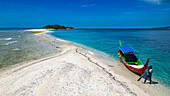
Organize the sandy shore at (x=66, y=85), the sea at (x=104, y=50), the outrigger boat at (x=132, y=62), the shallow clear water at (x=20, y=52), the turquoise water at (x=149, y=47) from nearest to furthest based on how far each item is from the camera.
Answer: the sandy shore at (x=66, y=85), the outrigger boat at (x=132, y=62), the turquoise water at (x=149, y=47), the sea at (x=104, y=50), the shallow clear water at (x=20, y=52)

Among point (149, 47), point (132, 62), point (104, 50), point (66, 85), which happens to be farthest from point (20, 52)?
point (149, 47)

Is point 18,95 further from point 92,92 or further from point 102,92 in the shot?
point 102,92

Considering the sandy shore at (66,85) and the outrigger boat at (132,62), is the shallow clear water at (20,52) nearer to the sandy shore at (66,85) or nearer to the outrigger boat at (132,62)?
the sandy shore at (66,85)

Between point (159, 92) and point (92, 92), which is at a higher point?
point (92, 92)

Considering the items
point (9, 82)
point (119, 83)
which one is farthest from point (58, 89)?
point (119, 83)

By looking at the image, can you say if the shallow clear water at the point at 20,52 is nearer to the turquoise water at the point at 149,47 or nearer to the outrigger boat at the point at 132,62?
the turquoise water at the point at 149,47

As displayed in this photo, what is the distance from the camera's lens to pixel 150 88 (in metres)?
11.1

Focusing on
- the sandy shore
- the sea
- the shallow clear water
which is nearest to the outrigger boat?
the sea

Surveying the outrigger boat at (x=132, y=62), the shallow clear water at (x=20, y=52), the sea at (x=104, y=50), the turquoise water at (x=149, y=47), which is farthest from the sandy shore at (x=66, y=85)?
the shallow clear water at (x=20, y=52)

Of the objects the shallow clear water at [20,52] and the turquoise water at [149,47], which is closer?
the turquoise water at [149,47]

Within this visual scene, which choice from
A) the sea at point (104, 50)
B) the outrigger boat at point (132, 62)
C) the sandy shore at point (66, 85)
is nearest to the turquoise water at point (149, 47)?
the sea at point (104, 50)

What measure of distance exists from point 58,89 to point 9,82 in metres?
5.80

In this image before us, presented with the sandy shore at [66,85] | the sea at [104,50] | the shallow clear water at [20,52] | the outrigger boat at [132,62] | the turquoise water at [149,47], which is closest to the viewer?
the sandy shore at [66,85]

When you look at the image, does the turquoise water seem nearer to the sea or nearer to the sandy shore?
the sea
